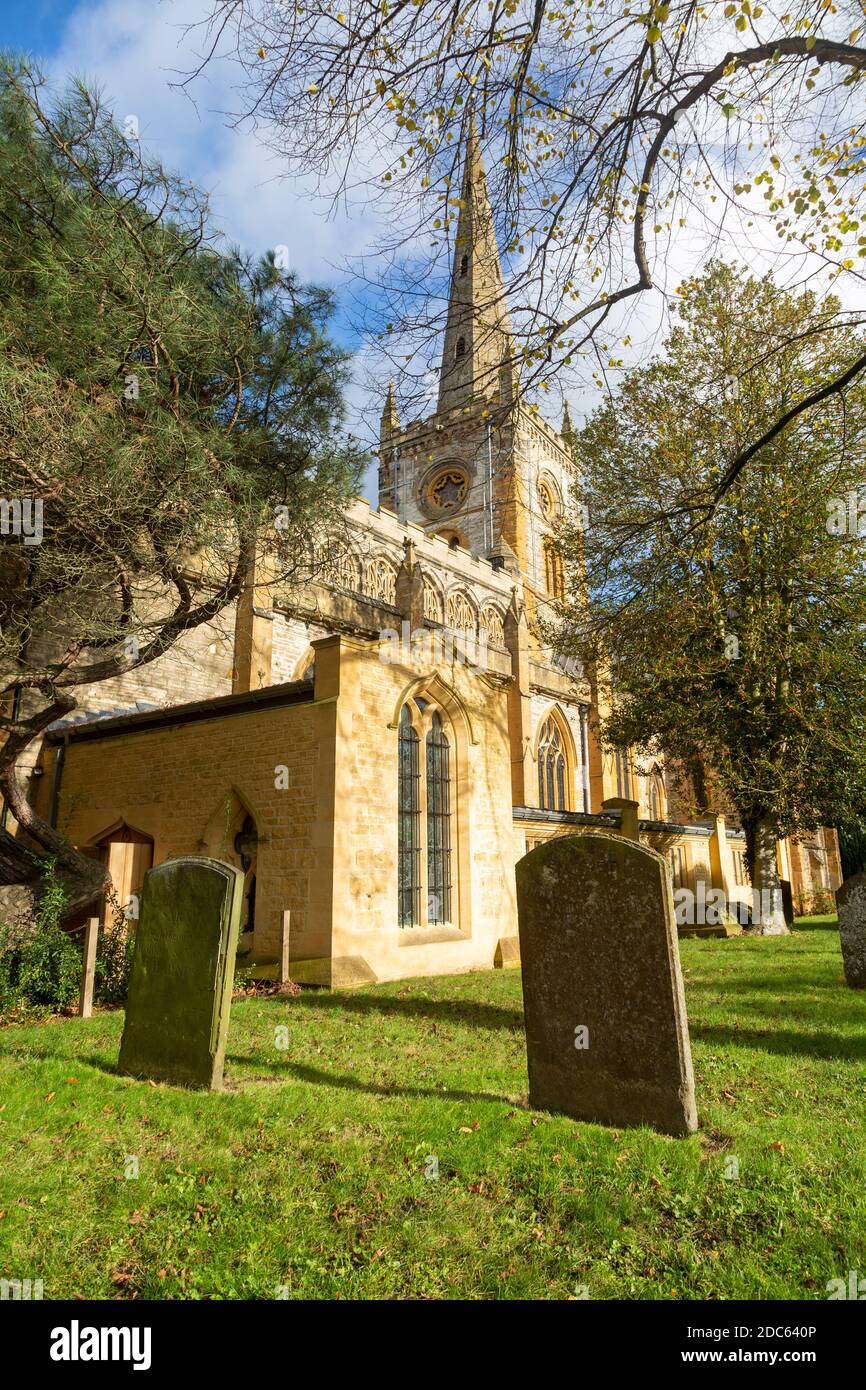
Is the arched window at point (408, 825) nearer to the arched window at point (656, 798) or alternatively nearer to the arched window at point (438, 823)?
the arched window at point (438, 823)

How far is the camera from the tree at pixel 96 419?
9008 mm

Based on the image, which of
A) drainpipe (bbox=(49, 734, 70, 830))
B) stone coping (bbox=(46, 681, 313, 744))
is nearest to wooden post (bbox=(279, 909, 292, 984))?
stone coping (bbox=(46, 681, 313, 744))

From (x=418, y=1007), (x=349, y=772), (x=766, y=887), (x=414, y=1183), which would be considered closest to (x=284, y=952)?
(x=418, y=1007)

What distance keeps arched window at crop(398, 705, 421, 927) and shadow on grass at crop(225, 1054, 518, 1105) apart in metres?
5.32

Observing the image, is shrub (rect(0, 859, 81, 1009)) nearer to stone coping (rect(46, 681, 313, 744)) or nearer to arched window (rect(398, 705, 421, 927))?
stone coping (rect(46, 681, 313, 744))

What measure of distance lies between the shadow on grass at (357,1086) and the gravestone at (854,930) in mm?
5778

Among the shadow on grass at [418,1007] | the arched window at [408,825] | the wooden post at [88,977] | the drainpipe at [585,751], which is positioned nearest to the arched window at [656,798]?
the drainpipe at [585,751]

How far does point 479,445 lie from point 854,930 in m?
6.97

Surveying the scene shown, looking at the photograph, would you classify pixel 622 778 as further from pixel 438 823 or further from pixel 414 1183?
pixel 414 1183

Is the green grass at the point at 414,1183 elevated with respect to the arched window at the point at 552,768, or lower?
lower

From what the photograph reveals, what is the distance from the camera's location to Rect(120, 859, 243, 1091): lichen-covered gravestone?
4.90 meters

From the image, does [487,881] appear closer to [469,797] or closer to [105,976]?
[469,797]

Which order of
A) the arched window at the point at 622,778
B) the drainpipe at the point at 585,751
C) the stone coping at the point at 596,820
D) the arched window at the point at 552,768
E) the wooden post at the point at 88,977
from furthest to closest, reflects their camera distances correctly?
the arched window at the point at 622,778 → the drainpipe at the point at 585,751 → the arched window at the point at 552,768 → the stone coping at the point at 596,820 → the wooden post at the point at 88,977

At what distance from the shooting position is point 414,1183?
11.3 ft
